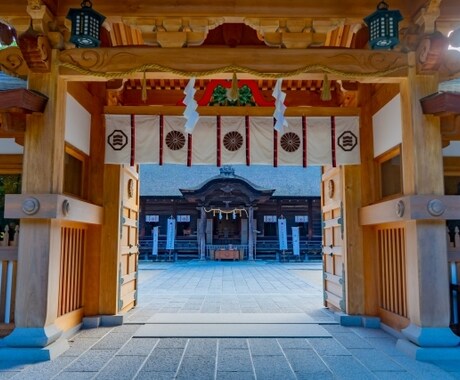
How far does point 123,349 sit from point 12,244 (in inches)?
72.7

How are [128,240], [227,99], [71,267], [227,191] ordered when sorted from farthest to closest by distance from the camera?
[227,191] < [128,240] < [227,99] < [71,267]

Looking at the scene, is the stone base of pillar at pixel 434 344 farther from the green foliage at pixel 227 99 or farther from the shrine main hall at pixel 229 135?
the green foliage at pixel 227 99

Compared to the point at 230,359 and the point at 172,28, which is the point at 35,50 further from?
the point at 230,359

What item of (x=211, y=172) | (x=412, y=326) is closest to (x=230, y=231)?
(x=211, y=172)

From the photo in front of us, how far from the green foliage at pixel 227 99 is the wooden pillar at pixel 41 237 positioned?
2.58 m

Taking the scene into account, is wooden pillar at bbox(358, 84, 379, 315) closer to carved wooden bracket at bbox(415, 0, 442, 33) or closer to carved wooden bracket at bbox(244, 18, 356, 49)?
carved wooden bracket at bbox(244, 18, 356, 49)

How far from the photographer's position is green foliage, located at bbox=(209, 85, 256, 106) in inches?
251

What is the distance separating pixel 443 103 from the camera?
413cm

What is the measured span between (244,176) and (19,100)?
2274cm

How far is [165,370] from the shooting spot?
3.69 meters

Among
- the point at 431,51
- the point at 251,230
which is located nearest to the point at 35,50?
the point at 431,51

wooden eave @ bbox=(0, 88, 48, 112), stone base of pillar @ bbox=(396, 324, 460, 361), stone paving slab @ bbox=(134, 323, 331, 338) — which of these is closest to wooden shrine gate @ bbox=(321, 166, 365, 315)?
stone paving slab @ bbox=(134, 323, 331, 338)

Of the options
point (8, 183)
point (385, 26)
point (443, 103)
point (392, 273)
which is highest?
point (385, 26)

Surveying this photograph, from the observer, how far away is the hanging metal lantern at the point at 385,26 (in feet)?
13.8
